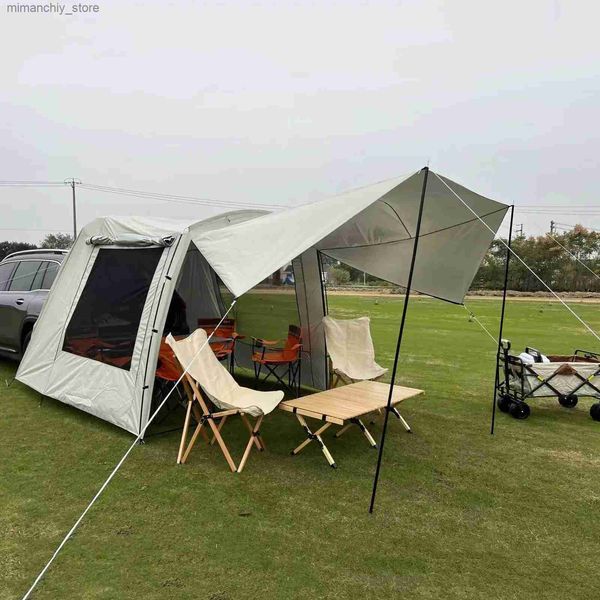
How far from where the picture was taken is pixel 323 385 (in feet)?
19.2

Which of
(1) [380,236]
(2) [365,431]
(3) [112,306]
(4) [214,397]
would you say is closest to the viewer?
(4) [214,397]

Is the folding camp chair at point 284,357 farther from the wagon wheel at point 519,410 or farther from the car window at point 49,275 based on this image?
the car window at point 49,275

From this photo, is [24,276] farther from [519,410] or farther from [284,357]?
[519,410]

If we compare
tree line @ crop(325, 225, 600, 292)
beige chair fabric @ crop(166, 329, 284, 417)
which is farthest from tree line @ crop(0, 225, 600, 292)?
beige chair fabric @ crop(166, 329, 284, 417)

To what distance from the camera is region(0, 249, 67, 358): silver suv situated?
6016 millimetres

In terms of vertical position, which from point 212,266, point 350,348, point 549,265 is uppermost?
point 549,265

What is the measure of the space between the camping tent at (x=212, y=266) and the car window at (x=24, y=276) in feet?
3.73

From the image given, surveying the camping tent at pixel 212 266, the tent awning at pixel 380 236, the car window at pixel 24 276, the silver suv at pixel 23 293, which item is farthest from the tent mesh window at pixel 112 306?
the car window at pixel 24 276

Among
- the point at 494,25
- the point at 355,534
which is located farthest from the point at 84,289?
the point at 494,25

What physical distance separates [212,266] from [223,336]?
2.09 m

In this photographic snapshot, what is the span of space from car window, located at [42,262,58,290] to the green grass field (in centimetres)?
152

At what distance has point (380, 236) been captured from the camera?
5.50m

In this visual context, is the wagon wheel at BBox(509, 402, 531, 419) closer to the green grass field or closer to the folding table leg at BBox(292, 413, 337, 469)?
the green grass field

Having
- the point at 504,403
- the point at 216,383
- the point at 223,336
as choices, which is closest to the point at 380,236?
the point at 223,336
